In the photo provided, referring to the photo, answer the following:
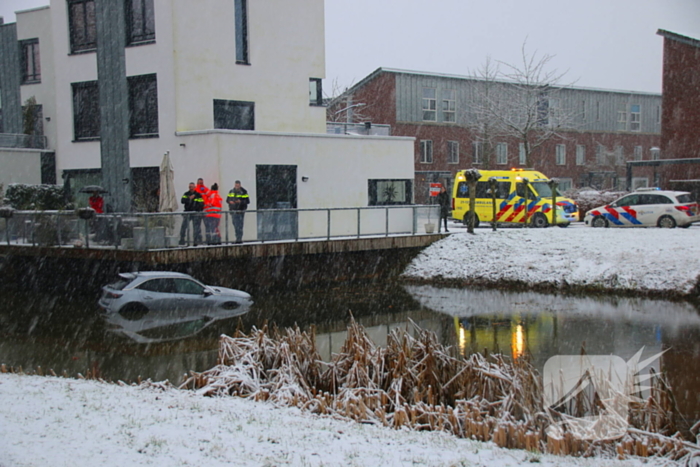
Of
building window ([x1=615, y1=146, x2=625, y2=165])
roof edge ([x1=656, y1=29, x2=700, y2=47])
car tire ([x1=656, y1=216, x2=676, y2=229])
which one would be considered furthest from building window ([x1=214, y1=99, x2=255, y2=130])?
building window ([x1=615, y1=146, x2=625, y2=165])

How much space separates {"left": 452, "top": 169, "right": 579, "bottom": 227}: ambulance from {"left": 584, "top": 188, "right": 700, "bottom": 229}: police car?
2439 millimetres

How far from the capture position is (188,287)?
55.8 feet

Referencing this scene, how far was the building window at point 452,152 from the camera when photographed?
167ft

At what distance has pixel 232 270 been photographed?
19.9 meters

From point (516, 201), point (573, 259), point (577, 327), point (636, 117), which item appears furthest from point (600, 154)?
point (577, 327)

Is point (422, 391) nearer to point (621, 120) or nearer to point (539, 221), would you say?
point (539, 221)

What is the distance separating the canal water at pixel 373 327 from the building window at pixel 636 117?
4379cm

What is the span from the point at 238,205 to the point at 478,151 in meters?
35.3

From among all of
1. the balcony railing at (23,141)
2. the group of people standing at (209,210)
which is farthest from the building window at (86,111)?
the group of people standing at (209,210)

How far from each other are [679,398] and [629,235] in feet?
47.7

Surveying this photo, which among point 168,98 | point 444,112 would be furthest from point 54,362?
point 444,112

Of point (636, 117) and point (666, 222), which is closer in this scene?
point (666, 222)

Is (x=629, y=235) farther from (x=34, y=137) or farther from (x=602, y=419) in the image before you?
(x=34, y=137)

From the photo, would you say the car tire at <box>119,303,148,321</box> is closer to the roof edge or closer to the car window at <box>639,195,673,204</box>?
the car window at <box>639,195,673,204</box>
